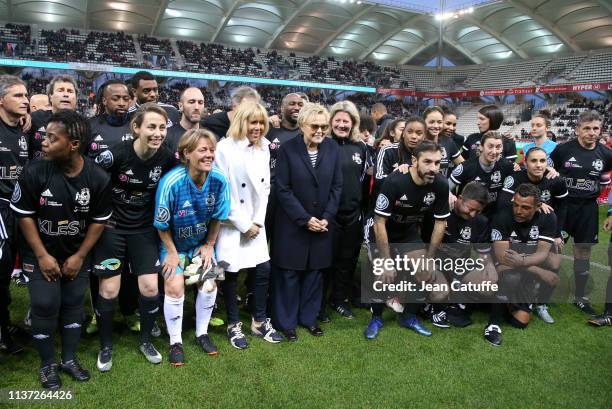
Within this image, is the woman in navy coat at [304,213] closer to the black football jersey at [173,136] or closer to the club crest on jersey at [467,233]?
the black football jersey at [173,136]

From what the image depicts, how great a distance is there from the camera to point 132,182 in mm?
3021

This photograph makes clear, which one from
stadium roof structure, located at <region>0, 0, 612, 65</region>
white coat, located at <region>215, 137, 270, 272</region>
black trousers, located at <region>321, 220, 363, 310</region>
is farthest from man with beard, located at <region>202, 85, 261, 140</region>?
stadium roof structure, located at <region>0, 0, 612, 65</region>

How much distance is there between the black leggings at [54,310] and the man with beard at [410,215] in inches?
92.9

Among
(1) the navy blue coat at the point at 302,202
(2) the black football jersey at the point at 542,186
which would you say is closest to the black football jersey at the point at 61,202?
(1) the navy blue coat at the point at 302,202

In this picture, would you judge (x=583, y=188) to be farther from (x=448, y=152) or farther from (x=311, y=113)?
(x=311, y=113)

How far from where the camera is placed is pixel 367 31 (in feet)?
123

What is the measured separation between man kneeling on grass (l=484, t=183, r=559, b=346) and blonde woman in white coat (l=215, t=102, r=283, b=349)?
7.61 ft

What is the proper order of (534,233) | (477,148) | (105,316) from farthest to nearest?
(477,148) < (534,233) < (105,316)

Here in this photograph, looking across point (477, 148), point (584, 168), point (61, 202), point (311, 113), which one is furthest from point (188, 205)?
point (584, 168)

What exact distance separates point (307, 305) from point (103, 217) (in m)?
1.93

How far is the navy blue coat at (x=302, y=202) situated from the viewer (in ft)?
11.8

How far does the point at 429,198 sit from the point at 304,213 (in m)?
1.17

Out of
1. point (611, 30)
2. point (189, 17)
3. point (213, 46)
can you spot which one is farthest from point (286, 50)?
point (611, 30)

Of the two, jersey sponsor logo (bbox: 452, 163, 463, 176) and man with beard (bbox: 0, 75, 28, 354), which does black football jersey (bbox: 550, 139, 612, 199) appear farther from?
man with beard (bbox: 0, 75, 28, 354)
